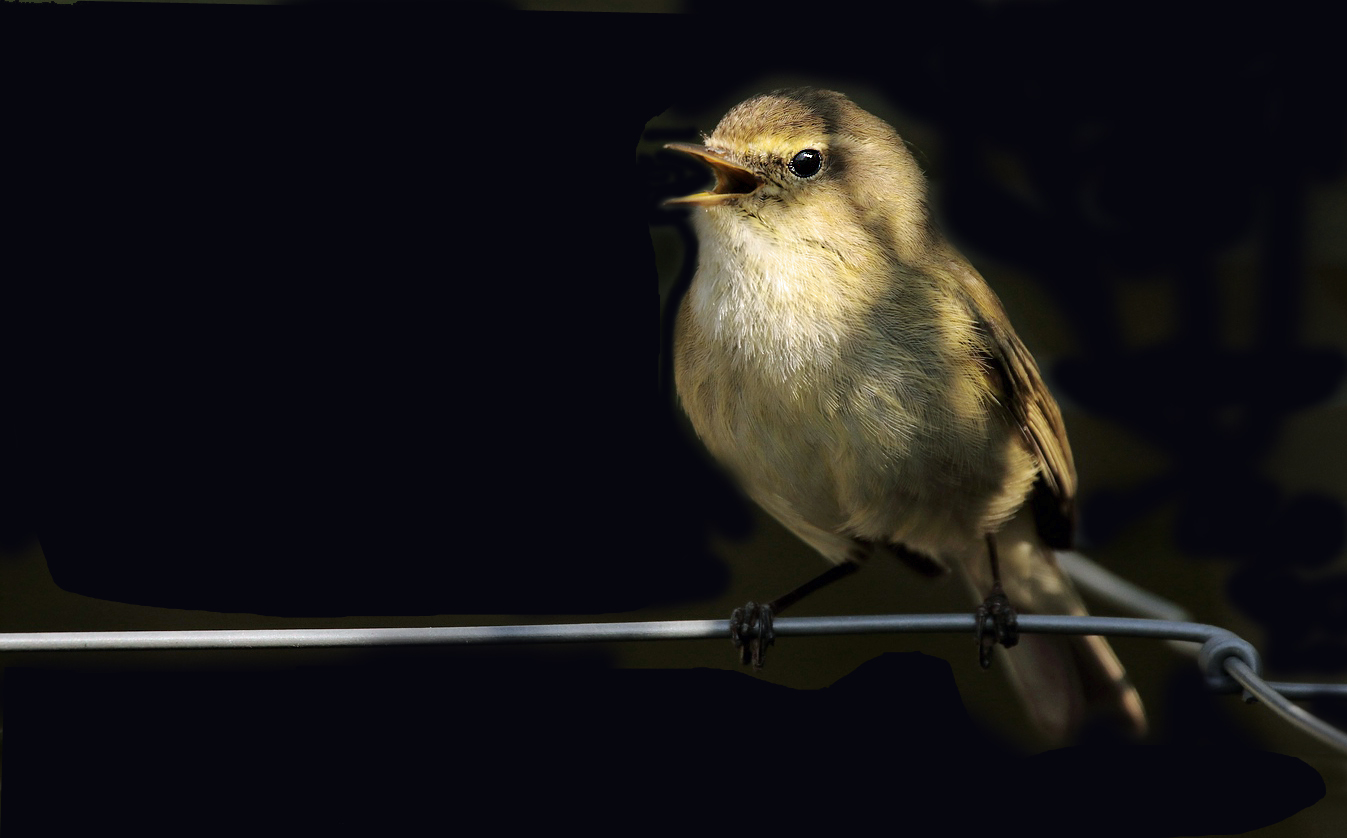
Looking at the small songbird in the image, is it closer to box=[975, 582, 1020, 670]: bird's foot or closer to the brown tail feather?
box=[975, 582, 1020, 670]: bird's foot

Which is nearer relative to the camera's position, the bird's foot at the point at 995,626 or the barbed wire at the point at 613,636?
the barbed wire at the point at 613,636

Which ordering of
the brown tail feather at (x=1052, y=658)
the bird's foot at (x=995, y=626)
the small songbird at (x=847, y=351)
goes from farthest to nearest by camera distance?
the brown tail feather at (x=1052, y=658) → the bird's foot at (x=995, y=626) → the small songbird at (x=847, y=351)

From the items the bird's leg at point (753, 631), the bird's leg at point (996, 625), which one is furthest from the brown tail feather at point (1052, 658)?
the bird's leg at point (753, 631)

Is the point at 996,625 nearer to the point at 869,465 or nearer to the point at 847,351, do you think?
the point at 869,465

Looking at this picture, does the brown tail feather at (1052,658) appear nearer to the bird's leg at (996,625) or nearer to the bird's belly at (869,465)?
the bird's leg at (996,625)

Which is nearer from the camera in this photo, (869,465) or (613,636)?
(613,636)

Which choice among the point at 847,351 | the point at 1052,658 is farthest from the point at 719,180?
the point at 1052,658

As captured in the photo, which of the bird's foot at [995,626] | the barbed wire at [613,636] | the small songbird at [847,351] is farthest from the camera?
the bird's foot at [995,626]

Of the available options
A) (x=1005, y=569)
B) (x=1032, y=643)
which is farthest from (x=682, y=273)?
(x=1032, y=643)
